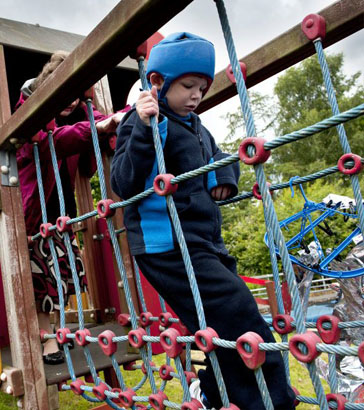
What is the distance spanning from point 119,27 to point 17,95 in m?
1.90

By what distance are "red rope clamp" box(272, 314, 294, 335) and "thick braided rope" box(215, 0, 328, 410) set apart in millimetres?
436

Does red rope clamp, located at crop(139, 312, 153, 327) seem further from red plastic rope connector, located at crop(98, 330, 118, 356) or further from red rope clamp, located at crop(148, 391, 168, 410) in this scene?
red rope clamp, located at crop(148, 391, 168, 410)

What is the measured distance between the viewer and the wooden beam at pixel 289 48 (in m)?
1.23

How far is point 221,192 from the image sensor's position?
1.29 meters

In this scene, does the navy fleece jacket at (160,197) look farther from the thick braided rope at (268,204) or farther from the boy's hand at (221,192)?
the thick braided rope at (268,204)

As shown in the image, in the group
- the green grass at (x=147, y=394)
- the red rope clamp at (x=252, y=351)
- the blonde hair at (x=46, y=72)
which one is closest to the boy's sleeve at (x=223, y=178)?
the red rope clamp at (x=252, y=351)

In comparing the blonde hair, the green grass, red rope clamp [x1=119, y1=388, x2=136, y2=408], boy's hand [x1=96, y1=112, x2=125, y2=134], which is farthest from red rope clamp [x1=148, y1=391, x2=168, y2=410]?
the green grass

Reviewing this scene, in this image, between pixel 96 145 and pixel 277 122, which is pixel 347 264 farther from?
pixel 277 122

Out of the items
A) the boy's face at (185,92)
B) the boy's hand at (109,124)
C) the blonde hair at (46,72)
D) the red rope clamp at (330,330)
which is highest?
the blonde hair at (46,72)

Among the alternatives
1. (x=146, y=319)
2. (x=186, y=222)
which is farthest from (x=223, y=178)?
(x=146, y=319)

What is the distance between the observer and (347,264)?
6.94ft

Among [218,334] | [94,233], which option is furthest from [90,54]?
[94,233]

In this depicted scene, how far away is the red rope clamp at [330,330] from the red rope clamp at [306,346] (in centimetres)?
34

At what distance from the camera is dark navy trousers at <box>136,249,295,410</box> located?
104cm
